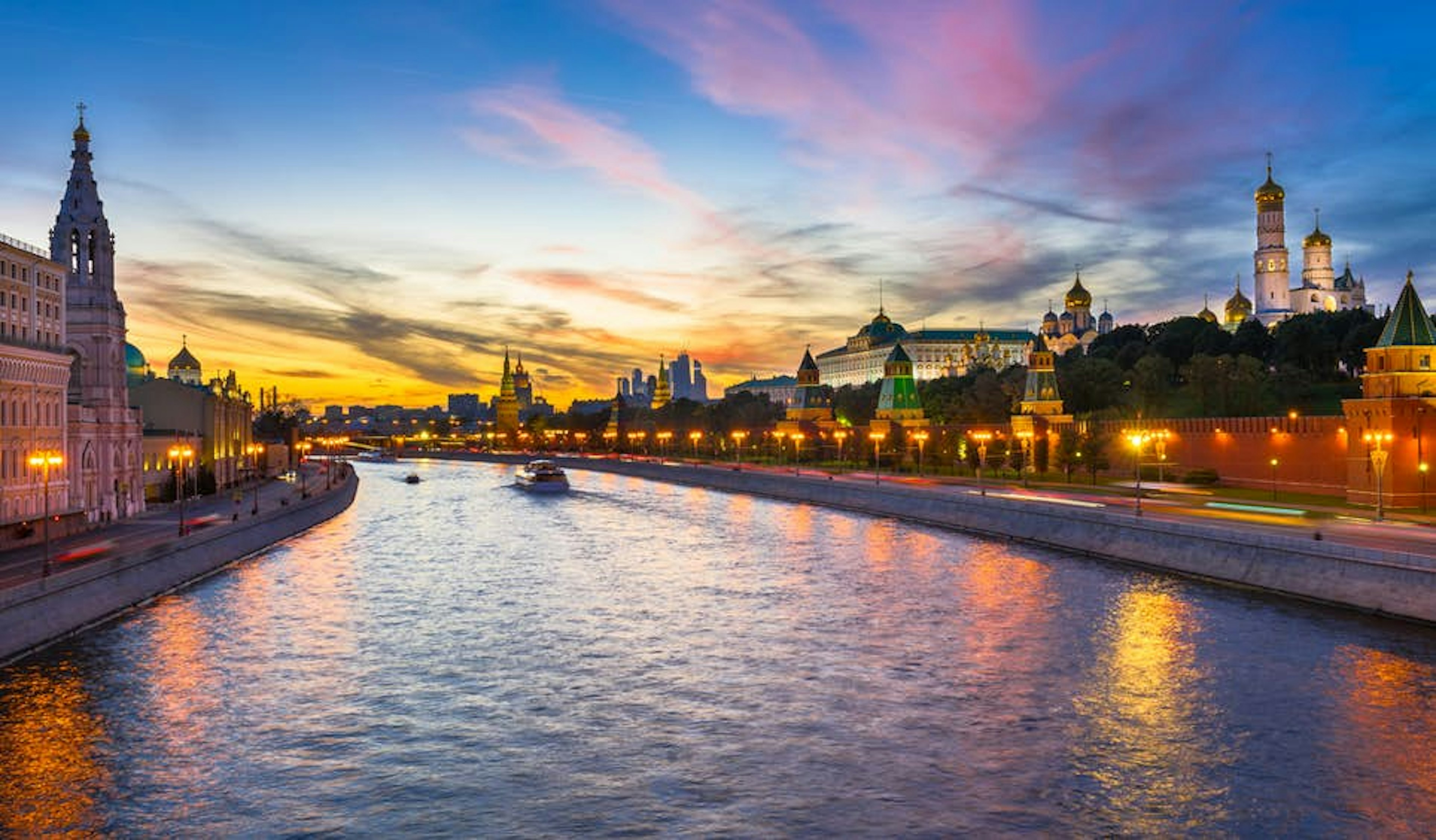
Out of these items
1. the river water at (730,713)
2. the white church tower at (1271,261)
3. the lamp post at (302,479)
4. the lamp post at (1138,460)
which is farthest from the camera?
the white church tower at (1271,261)

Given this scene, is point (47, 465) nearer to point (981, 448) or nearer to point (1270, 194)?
point (981, 448)

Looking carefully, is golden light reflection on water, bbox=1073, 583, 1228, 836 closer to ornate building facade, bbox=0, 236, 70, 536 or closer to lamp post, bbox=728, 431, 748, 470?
ornate building facade, bbox=0, 236, 70, 536

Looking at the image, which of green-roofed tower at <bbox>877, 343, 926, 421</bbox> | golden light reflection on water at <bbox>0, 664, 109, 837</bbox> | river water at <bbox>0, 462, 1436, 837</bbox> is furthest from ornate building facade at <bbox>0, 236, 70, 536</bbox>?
green-roofed tower at <bbox>877, 343, 926, 421</bbox>

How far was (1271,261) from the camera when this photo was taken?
621 ft

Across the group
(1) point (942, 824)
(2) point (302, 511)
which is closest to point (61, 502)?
(2) point (302, 511)

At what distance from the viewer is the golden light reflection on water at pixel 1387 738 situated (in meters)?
16.8

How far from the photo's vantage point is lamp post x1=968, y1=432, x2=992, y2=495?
72.4 m

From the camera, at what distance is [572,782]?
18359 mm

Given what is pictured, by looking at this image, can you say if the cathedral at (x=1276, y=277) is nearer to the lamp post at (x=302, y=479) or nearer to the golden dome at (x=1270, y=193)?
the golden dome at (x=1270, y=193)

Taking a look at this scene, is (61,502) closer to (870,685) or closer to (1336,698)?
(870,685)

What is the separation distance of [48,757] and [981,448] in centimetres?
6703

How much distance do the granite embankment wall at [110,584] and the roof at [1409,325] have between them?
178ft

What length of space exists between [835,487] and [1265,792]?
60903 mm

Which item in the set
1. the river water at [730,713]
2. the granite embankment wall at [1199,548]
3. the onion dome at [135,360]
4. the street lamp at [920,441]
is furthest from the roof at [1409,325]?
the onion dome at [135,360]
